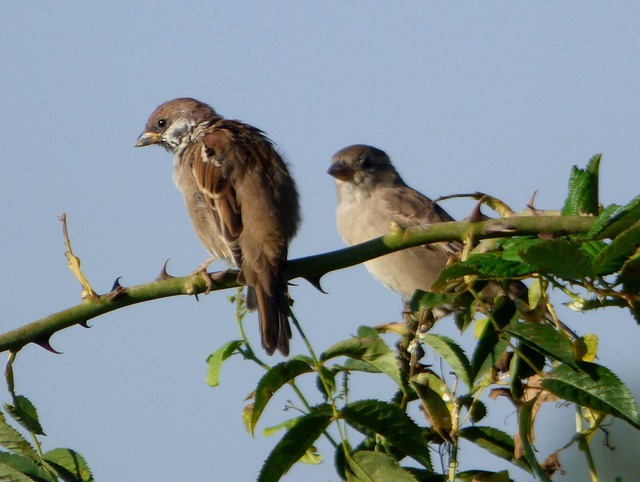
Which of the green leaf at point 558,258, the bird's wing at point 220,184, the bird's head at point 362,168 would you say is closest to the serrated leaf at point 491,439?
the green leaf at point 558,258

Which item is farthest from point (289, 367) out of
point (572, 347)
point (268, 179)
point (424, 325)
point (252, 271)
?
point (268, 179)

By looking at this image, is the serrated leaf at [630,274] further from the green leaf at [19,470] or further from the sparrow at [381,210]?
the sparrow at [381,210]

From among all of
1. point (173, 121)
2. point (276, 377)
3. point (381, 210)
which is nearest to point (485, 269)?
point (276, 377)

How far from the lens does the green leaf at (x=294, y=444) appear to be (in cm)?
173

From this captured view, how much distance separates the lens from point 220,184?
4133 millimetres

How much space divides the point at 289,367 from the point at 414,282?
4.39 metres

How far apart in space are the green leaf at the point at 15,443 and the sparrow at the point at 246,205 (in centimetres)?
123

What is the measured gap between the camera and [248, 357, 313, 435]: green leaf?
187cm

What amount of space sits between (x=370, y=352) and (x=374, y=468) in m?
0.24

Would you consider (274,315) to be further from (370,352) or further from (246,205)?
(370,352)

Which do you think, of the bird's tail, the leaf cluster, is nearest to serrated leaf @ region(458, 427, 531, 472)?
the leaf cluster

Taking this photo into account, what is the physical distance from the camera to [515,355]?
1788mm

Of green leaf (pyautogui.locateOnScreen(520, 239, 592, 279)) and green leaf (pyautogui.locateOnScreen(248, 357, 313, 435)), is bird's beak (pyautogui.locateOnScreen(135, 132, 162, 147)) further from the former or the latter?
green leaf (pyautogui.locateOnScreen(520, 239, 592, 279))

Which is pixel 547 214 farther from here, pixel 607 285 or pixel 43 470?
pixel 43 470
